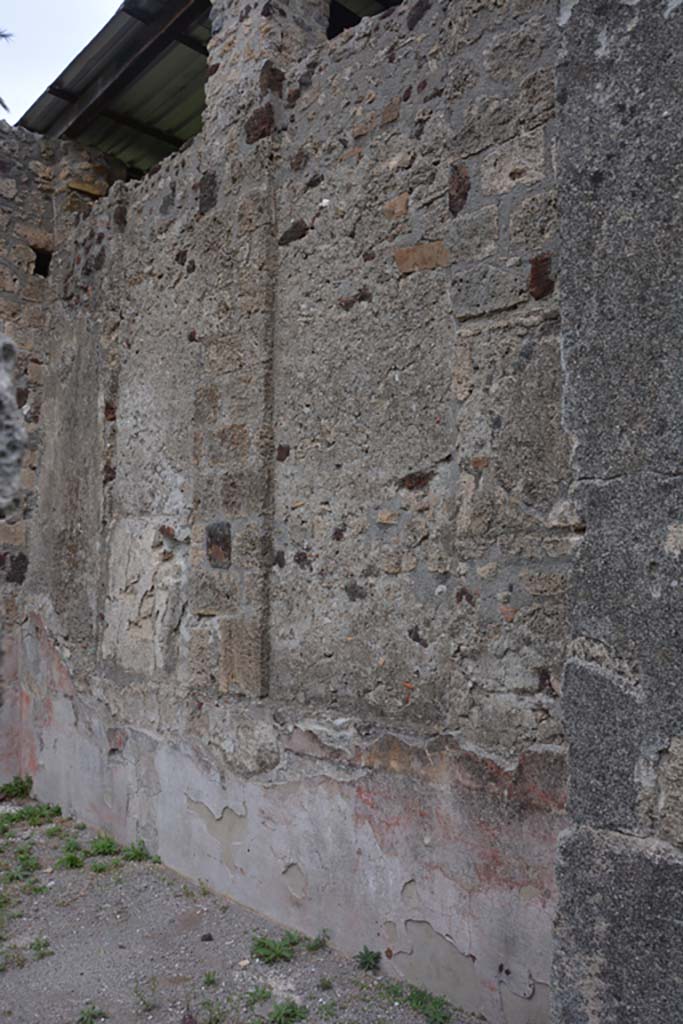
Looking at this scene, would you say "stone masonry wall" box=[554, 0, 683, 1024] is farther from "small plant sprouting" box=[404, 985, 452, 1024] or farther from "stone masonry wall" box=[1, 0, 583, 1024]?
"small plant sprouting" box=[404, 985, 452, 1024]

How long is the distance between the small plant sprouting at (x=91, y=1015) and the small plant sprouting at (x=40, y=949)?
0.46m

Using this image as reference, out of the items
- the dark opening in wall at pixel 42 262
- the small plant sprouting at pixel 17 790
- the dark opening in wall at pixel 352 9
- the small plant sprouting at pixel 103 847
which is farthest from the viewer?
the dark opening in wall at pixel 42 262

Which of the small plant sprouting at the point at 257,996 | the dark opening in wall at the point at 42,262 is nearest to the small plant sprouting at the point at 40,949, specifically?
the small plant sprouting at the point at 257,996

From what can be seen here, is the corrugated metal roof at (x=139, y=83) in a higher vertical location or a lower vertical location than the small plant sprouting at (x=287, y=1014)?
higher

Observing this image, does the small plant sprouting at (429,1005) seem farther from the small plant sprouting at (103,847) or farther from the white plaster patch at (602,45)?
the white plaster patch at (602,45)

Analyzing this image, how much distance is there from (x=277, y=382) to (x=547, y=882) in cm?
198

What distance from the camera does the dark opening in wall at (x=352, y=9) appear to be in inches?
173

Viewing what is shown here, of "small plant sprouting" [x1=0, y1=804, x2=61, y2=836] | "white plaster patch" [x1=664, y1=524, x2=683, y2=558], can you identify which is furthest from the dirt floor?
"white plaster patch" [x1=664, y1=524, x2=683, y2=558]

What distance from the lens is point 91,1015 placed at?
2643 mm

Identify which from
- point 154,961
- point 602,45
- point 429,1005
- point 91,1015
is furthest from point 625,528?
point 154,961

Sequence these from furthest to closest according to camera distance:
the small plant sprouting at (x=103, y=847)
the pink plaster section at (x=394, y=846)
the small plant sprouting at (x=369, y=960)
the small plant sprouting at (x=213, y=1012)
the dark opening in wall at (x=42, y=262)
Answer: the dark opening in wall at (x=42, y=262) → the small plant sprouting at (x=103, y=847) → the small plant sprouting at (x=369, y=960) → the small plant sprouting at (x=213, y=1012) → the pink plaster section at (x=394, y=846)

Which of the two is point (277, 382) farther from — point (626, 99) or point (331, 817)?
point (626, 99)

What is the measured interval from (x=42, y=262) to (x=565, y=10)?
452 cm

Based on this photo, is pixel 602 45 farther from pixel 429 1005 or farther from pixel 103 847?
pixel 103 847
